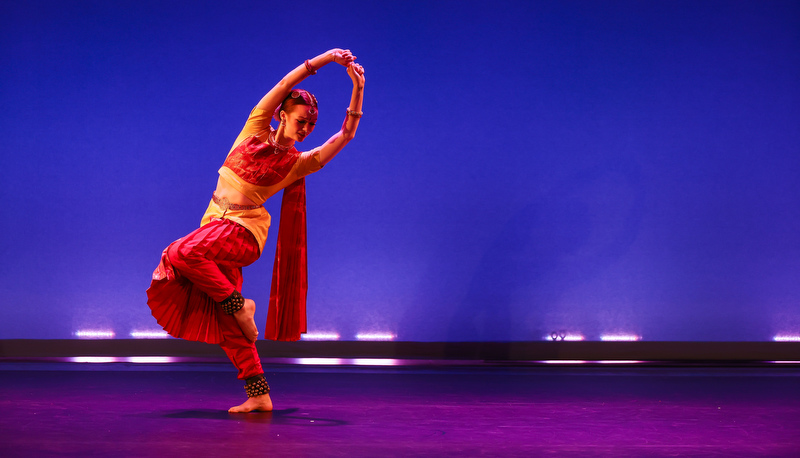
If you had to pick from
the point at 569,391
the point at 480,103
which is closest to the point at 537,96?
the point at 480,103

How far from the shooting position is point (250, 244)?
7.97 feet

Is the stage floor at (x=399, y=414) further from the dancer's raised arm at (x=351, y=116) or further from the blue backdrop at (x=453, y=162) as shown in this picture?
the dancer's raised arm at (x=351, y=116)

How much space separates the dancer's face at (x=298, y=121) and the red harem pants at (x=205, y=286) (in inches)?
16.2

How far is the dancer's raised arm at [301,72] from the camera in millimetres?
2322

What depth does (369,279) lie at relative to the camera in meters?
4.42

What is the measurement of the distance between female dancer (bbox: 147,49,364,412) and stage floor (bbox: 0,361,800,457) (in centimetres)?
29

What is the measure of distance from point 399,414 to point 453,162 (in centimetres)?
248

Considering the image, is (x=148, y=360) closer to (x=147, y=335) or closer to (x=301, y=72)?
(x=147, y=335)

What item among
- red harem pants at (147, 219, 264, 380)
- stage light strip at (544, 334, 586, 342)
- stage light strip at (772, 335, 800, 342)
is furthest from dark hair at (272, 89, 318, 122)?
stage light strip at (772, 335, 800, 342)

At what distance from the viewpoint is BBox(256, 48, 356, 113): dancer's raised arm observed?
232 centimetres

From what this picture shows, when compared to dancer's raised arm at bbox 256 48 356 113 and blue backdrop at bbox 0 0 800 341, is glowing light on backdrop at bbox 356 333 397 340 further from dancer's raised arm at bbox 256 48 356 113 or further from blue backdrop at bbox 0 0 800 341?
dancer's raised arm at bbox 256 48 356 113

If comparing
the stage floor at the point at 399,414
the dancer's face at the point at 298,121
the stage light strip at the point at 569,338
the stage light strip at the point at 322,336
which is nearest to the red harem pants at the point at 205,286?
the stage floor at the point at 399,414

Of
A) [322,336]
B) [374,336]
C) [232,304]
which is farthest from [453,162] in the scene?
[232,304]

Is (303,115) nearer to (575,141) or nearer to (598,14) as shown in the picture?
(575,141)
